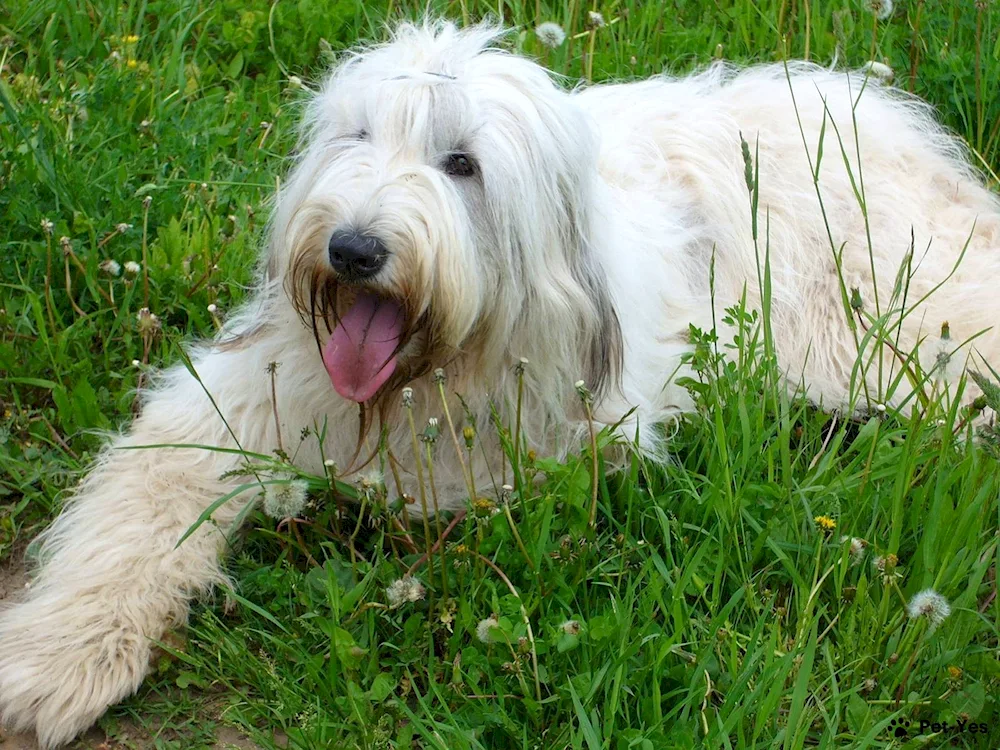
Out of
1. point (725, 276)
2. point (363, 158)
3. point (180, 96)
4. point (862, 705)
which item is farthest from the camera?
point (180, 96)

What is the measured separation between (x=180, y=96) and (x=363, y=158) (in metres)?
2.15

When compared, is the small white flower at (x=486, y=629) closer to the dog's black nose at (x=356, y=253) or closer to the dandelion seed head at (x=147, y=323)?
the dog's black nose at (x=356, y=253)

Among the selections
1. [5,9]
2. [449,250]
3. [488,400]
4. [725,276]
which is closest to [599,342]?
[488,400]

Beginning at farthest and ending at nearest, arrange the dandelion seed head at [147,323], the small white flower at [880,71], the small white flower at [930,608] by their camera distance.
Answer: the small white flower at [880,71]
the dandelion seed head at [147,323]
the small white flower at [930,608]

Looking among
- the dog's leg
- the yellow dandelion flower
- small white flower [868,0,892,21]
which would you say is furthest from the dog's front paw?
small white flower [868,0,892,21]

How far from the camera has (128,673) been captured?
280 centimetres

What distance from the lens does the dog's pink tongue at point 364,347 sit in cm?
288

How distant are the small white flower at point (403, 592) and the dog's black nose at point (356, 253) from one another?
2.18 feet

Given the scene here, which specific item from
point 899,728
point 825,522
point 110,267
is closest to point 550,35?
point 110,267

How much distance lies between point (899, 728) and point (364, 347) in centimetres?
143

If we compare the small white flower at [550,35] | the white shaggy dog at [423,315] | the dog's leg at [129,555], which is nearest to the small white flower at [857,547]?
the white shaggy dog at [423,315]

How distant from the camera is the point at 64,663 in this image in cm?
278

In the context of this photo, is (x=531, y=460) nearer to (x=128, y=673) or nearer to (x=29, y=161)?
(x=128, y=673)

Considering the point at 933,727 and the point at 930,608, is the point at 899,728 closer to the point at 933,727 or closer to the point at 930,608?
the point at 933,727
